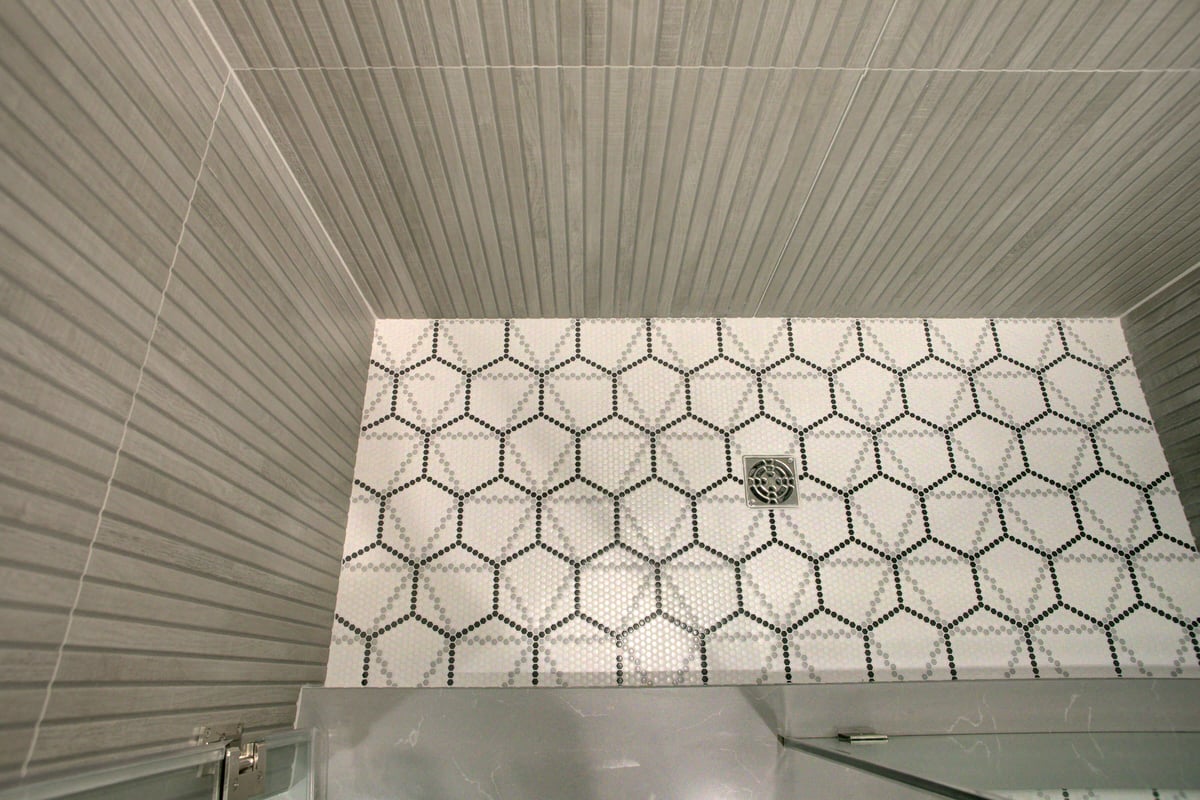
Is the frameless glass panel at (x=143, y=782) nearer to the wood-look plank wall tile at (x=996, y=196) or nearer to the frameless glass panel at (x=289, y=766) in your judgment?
the frameless glass panel at (x=289, y=766)

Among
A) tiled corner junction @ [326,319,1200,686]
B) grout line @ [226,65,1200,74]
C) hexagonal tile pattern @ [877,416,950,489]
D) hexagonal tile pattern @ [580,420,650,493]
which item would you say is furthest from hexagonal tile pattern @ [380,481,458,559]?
hexagonal tile pattern @ [877,416,950,489]

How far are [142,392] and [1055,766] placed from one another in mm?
1282

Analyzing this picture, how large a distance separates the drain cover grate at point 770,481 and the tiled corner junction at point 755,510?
0.02 metres

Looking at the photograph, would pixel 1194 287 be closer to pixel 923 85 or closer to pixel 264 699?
pixel 923 85

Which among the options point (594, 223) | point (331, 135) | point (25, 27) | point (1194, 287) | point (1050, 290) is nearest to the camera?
point (25, 27)

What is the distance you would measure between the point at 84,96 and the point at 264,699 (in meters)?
1.01

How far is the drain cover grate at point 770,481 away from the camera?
1.67m

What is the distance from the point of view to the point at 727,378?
180cm

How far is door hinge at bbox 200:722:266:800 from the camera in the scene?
3.59 ft

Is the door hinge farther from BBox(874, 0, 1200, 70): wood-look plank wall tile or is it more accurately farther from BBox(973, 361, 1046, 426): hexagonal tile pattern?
BBox(973, 361, 1046, 426): hexagonal tile pattern

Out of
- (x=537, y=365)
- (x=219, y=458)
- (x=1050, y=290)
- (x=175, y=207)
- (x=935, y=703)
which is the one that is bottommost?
(x=935, y=703)

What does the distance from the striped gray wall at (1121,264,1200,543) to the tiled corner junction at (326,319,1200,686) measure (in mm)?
37

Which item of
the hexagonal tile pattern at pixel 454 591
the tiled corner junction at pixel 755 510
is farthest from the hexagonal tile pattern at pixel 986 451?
the hexagonal tile pattern at pixel 454 591

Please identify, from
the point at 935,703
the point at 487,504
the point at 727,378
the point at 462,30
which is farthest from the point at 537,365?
the point at 935,703
